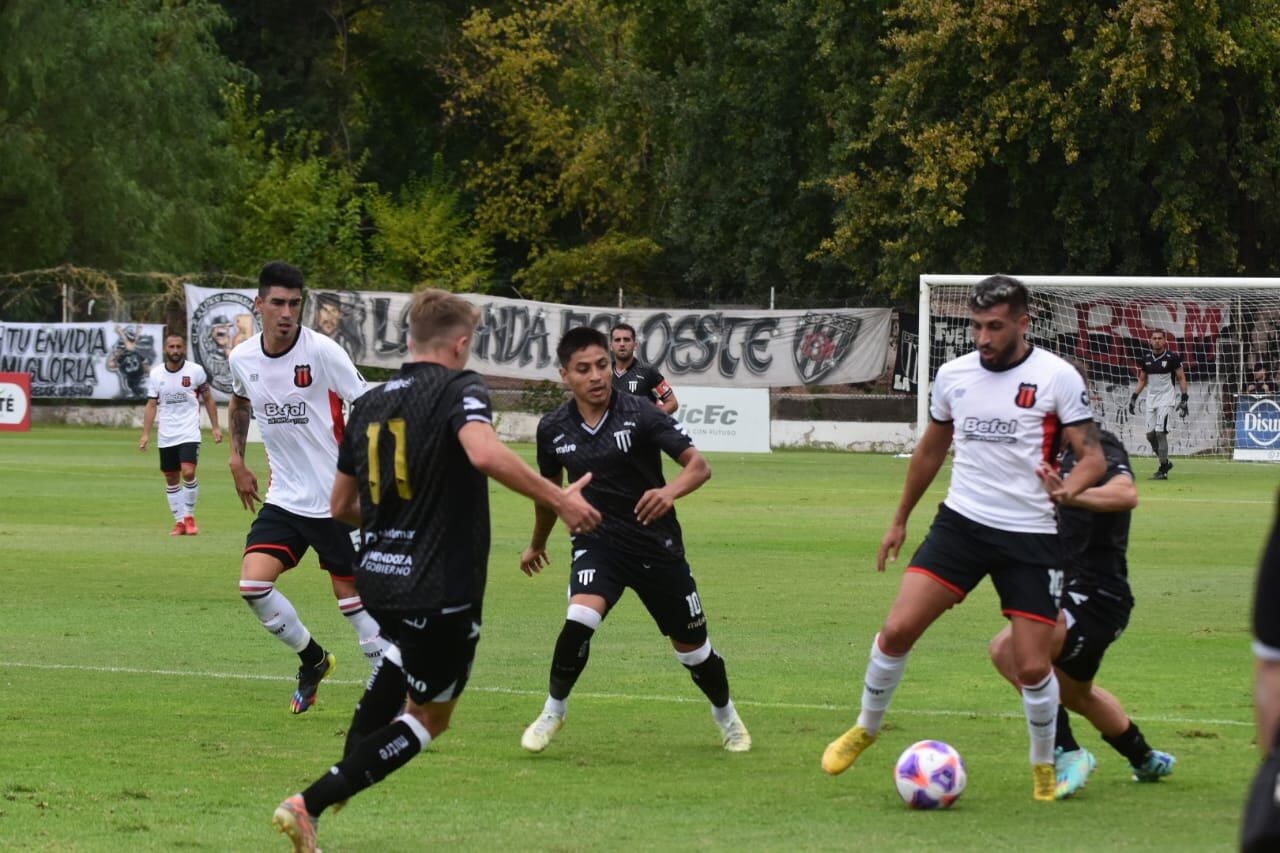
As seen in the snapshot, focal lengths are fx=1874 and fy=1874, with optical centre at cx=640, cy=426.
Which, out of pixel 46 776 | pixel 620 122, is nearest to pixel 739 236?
pixel 620 122

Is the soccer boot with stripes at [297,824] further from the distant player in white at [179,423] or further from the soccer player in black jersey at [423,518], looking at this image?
the distant player in white at [179,423]

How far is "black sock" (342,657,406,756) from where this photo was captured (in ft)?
21.9

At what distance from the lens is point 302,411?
1019 centimetres

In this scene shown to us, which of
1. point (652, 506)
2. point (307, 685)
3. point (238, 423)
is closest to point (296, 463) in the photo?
point (238, 423)

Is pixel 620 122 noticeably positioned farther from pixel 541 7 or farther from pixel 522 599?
pixel 522 599

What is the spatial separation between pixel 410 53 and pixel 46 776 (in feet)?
190

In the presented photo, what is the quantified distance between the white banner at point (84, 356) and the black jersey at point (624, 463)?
3279cm

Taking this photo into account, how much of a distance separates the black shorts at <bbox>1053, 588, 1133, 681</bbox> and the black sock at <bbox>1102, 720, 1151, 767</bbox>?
0.32m

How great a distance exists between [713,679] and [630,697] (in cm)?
159

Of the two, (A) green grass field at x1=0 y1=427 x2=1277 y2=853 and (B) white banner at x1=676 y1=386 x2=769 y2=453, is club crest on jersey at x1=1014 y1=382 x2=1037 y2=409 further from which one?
(B) white banner at x1=676 y1=386 x2=769 y2=453

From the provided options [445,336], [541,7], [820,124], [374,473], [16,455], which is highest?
[541,7]

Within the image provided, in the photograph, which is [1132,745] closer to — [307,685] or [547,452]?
[547,452]

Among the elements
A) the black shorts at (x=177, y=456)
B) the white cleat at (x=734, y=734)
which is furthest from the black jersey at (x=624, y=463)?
the black shorts at (x=177, y=456)

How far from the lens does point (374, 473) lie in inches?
253
